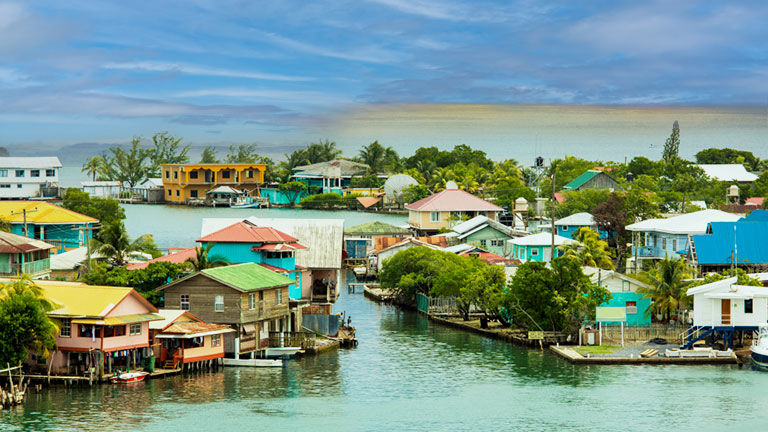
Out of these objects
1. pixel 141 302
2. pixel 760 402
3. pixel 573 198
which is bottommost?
pixel 760 402

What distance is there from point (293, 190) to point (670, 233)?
118866mm

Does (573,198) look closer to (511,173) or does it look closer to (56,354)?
(511,173)

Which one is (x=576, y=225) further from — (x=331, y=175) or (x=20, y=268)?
(x=331, y=175)

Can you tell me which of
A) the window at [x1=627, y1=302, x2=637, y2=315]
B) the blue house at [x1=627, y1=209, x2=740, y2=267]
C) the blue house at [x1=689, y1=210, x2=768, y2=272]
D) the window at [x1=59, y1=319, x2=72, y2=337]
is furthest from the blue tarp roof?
the window at [x1=59, y1=319, x2=72, y2=337]

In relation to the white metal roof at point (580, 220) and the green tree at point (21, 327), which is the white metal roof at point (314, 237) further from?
the white metal roof at point (580, 220)

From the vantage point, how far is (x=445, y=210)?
381ft

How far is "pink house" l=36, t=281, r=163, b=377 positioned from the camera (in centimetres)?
4859

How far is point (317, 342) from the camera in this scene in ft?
196

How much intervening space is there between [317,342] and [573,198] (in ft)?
200

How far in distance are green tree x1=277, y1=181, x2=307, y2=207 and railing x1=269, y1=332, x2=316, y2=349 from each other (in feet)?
430

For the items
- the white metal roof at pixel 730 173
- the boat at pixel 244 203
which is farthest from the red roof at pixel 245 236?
the boat at pixel 244 203

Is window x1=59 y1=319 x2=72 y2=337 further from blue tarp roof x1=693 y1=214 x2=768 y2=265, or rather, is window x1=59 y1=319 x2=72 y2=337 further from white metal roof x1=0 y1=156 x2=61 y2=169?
white metal roof x1=0 y1=156 x2=61 y2=169

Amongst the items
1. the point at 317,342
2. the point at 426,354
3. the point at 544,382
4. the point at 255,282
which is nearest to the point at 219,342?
the point at 255,282

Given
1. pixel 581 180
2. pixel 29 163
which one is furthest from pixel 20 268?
pixel 29 163
